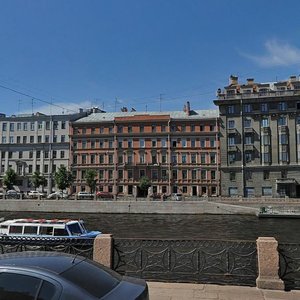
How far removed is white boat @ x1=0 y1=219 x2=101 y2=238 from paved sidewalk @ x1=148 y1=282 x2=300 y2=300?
1734 cm

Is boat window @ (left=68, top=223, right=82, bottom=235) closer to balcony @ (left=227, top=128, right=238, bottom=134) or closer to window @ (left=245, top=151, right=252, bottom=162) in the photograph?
window @ (left=245, top=151, right=252, bottom=162)

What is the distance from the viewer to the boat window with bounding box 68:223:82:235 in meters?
25.5

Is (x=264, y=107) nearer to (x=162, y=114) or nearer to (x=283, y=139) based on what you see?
(x=283, y=139)

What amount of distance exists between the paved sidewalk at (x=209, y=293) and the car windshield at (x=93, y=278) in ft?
11.0

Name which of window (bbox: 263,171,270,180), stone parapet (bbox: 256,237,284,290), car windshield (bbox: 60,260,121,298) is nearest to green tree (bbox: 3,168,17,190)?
window (bbox: 263,171,270,180)

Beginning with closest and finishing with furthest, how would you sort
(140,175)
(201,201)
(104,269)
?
(104,269)
(201,201)
(140,175)

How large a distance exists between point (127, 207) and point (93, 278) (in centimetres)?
5016

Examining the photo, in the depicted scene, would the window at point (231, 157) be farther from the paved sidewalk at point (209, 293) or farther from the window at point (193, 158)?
the paved sidewalk at point (209, 293)

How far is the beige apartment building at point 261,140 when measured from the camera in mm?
63094

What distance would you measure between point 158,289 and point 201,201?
4491 centimetres

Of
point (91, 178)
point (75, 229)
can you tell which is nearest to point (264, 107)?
point (91, 178)

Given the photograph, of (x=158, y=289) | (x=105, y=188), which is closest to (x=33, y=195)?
(x=105, y=188)

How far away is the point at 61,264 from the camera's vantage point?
426 cm

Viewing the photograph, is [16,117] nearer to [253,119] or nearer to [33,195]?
[33,195]
